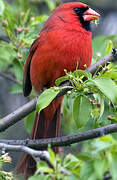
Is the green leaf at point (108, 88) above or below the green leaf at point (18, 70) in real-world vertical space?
below

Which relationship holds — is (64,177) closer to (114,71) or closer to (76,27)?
(114,71)

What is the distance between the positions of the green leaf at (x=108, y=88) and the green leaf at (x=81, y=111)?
235 mm

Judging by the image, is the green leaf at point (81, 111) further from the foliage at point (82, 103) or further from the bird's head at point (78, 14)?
the bird's head at point (78, 14)

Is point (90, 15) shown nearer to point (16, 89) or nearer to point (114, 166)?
point (16, 89)

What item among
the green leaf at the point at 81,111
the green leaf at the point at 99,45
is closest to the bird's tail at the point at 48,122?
the green leaf at the point at 99,45

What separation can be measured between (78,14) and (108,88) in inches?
62.8

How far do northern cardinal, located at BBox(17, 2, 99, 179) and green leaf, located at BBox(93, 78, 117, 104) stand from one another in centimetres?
98

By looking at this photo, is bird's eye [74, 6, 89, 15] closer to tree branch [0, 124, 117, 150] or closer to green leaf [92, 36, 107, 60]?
→ green leaf [92, 36, 107, 60]

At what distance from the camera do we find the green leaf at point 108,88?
7.82 feet

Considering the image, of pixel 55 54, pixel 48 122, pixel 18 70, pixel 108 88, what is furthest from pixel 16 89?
pixel 108 88

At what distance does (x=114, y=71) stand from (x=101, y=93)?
0.18 meters

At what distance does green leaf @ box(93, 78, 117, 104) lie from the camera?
2.38 meters

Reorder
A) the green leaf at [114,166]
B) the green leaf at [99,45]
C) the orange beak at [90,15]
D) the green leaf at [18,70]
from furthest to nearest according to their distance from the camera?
the green leaf at [18,70], the green leaf at [99,45], the orange beak at [90,15], the green leaf at [114,166]

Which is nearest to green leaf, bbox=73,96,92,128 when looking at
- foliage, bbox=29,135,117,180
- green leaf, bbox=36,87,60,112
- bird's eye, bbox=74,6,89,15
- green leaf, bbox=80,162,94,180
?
green leaf, bbox=36,87,60,112
